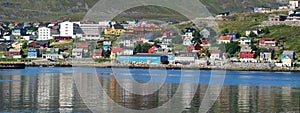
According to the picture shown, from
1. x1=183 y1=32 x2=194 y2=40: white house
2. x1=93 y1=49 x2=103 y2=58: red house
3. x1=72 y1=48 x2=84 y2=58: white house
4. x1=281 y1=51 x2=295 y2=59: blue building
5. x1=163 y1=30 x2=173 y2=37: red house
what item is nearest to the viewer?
x1=281 y1=51 x2=295 y2=59: blue building

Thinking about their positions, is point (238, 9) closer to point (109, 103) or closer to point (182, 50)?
point (182, 50)

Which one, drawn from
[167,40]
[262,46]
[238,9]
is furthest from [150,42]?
[238,9]

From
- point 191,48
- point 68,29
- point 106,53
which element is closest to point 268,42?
point 191,48

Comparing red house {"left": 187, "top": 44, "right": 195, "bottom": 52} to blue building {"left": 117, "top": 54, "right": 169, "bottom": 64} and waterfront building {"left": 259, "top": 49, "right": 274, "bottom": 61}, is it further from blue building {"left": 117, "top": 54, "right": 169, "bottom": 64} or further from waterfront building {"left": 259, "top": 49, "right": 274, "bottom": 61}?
waterfront building {"left": 259, "top": 49, "right": 274, "bottom": 61}

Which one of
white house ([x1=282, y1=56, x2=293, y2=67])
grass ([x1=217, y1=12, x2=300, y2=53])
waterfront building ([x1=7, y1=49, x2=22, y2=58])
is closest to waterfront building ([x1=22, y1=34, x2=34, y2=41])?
waterfront building ([x1=7, y1=49, x2=22, y2=58])

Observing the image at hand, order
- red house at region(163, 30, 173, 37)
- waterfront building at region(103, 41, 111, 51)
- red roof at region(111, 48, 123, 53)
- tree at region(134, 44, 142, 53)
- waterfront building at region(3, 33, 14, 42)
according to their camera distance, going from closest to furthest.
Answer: red roof at region(111, 48, 123, 53) < tree at region(134, 44, 142, 53) < waterfront building at region(103, 41, 111, 51) < red house at region(163, 30, 173, 37) < waterfront building at region(3, 33, 14, 42)

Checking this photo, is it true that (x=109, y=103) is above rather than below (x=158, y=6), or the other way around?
below

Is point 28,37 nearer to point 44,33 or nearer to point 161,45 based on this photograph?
point 44,33
